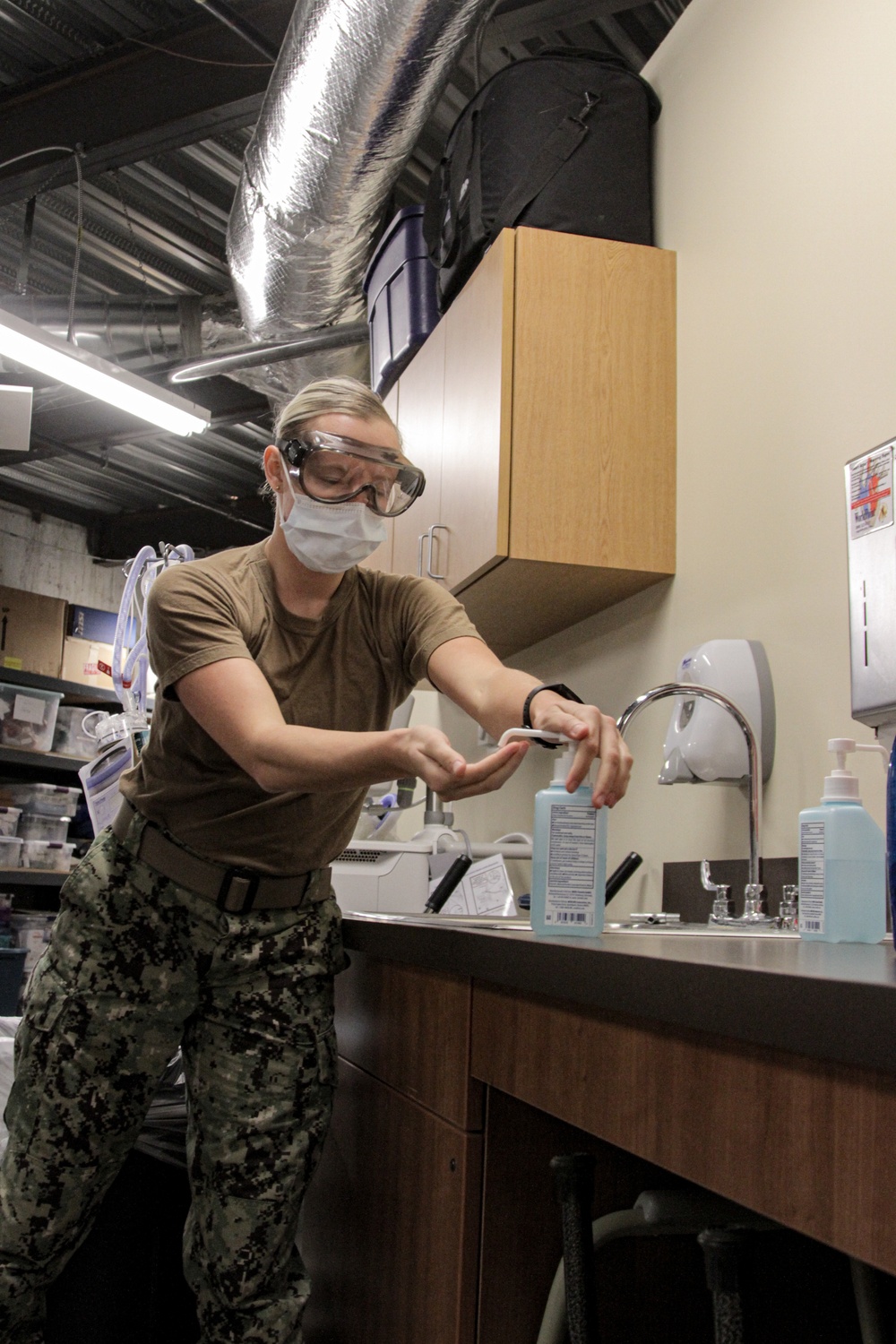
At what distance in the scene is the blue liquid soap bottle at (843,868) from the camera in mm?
1200

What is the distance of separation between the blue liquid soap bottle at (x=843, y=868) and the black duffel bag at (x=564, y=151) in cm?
171

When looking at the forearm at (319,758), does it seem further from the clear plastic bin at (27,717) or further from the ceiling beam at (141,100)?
the clear plastic bin at (27,717)

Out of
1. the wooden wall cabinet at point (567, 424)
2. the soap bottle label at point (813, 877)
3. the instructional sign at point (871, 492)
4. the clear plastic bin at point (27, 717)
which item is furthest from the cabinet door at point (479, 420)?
the clear plastic bin at point (27, 717)

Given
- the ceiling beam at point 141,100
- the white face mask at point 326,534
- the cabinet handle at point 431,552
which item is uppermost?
the ceiling beam at point 141,100

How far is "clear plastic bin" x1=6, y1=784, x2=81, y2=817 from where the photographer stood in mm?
6098

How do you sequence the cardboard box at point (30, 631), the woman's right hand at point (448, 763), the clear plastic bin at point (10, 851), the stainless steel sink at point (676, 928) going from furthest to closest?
the cardboard box at point (30, 631) < the clear plastic bin at point (10, 851) < the stainless steel sink at point (676, 928) < the woman's right hand at point (448, 763)

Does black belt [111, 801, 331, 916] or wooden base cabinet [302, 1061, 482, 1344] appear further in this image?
black belt [111, 801, 331, 916]

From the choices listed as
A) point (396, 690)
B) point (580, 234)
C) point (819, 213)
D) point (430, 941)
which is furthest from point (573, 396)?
point (430, 941)

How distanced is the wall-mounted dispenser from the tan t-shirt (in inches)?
22.6

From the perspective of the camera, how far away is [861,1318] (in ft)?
3.51

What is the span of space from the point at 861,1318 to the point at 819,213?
5.56 feet

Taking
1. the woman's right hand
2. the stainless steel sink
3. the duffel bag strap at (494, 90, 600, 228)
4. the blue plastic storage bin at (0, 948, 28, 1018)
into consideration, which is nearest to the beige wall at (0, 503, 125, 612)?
the blue plastic storage bin at (0, 948, 28, 1018)

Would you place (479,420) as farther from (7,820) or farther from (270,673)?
(7,820)

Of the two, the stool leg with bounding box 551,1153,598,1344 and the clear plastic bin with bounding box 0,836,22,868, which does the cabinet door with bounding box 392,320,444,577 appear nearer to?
the stool leg with bounding box 551,1153,598,1344
